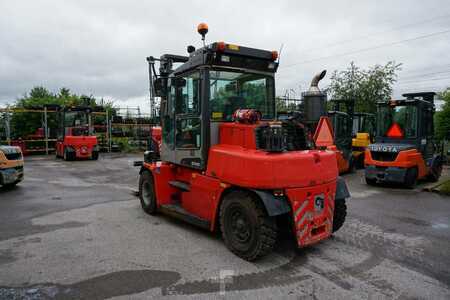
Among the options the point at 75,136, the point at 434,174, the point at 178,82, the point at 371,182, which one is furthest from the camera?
the point at 75,136

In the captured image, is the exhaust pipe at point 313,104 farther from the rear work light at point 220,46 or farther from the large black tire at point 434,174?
the large black tire at point 434,174

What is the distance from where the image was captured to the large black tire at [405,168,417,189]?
908cm

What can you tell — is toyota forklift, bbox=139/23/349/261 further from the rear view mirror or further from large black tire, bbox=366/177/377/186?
large black tire, bbox=366/177/377/186

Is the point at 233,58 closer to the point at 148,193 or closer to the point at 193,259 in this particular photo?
the point at 193,259

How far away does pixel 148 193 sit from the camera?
258 inches

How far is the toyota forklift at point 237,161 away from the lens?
4145mm

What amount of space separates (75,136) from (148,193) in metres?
12.0

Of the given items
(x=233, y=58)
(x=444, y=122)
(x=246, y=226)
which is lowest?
(x=246, y=226)

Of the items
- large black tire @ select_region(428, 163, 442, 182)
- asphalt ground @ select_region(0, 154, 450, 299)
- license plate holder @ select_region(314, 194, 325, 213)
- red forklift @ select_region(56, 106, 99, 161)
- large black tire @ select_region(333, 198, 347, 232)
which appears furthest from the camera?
red forklift @ select_region(56, 106, 99, 161)

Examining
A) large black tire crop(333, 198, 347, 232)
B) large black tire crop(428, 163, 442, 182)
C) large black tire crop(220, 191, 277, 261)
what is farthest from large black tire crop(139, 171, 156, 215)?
large black tire crop(428, 163, 442, 182)

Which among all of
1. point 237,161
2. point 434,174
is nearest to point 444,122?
point 434,174

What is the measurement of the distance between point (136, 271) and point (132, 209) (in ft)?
10.0

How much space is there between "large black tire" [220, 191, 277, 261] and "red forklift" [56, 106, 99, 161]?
543 inches

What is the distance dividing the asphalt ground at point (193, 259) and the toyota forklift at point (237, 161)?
1.11 feet
